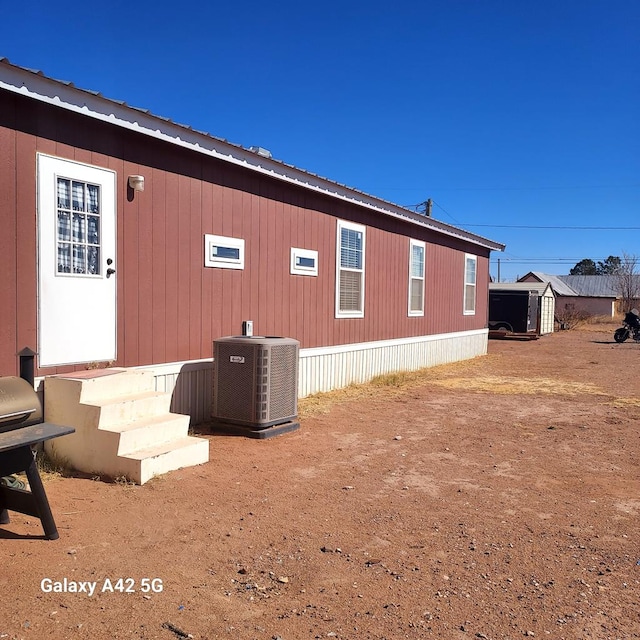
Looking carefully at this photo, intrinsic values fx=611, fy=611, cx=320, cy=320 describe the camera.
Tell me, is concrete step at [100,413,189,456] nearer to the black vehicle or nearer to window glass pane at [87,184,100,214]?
window glass pane at [87,184,100,214]

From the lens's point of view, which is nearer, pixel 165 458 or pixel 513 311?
pixel 165 458

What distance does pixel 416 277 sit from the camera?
12.2m

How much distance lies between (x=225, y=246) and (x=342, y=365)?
3271 millimetres

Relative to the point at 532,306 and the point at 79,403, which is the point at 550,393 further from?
the point at 532,306

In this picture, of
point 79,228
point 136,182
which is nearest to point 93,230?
point 79,228

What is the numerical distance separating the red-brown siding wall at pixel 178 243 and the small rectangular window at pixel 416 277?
1687 mm

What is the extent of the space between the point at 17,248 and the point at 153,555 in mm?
2803

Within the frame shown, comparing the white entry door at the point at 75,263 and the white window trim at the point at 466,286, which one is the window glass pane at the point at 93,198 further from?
the white window trim at the point at 466,286

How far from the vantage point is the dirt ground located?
2.68m

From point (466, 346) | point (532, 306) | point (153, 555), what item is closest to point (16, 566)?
point (153, 555)

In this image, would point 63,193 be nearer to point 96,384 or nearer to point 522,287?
point 96,384

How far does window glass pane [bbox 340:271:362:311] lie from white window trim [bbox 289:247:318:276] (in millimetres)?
822

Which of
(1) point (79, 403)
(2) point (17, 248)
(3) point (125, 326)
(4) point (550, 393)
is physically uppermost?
(2) point (17, 248)

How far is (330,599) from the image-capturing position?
288cm
